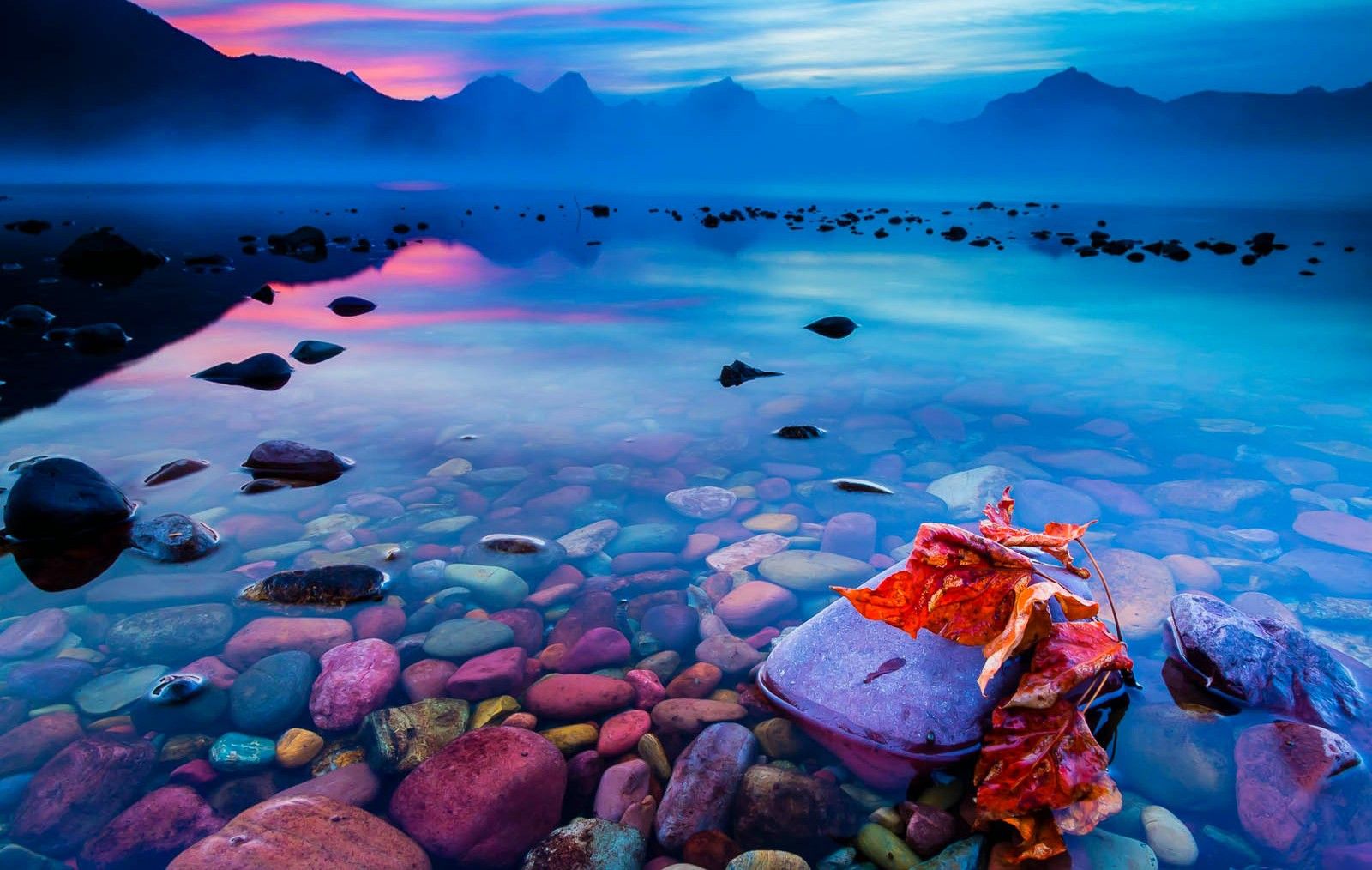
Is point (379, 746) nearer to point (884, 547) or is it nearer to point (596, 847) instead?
point (596, 847)

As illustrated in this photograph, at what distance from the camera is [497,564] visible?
16.5ft

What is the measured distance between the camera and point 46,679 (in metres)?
3.84

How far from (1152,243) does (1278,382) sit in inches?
1064

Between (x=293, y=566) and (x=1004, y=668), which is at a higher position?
(x=1004, y=668)

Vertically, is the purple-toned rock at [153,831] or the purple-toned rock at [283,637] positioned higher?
the purple-toned rock at [283,637]

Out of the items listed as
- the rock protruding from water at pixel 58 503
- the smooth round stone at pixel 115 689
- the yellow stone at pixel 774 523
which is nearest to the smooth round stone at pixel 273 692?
the smooth round stone at pixel 115 689

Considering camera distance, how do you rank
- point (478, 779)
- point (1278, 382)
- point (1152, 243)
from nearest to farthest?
1. point (478, 779)
2. point (1278, 382)
3. point (1152, 243)

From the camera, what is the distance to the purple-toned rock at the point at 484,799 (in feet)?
9.51

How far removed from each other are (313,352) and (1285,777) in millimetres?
11949

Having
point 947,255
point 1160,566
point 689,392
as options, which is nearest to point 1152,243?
point 947,255

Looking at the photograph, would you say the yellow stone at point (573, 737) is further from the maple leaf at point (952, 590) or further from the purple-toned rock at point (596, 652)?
the maple leaf at point (952, 590)

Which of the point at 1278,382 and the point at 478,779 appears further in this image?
the point at 1278,382

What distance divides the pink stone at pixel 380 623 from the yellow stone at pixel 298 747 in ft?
2.52

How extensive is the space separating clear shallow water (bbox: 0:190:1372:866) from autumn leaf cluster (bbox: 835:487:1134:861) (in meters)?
0.51
